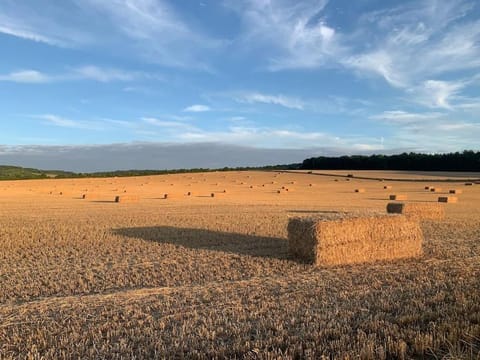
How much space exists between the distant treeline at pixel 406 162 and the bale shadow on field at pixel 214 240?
6880 cm

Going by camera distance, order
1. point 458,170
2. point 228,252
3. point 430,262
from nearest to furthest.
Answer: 1. point 430,262
2. point 228,252
3. point 458,170

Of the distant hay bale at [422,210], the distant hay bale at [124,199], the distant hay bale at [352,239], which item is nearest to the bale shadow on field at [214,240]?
the distant hay bale at [352,239]

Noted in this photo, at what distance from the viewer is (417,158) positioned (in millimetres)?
84625

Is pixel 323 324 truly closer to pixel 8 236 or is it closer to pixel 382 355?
pixel 382 355

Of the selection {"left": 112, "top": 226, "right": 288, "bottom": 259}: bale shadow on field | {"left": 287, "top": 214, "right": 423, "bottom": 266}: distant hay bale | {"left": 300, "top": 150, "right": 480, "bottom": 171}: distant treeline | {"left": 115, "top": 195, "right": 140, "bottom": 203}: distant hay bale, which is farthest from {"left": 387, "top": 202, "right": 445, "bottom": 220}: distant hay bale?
{"left": 300, "top": 150, "right": 480, "bottom": 171}: distant treeline

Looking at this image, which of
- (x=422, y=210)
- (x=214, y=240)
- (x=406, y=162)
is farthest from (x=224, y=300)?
(x=406, y=162)

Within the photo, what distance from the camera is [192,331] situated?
5.91 metres

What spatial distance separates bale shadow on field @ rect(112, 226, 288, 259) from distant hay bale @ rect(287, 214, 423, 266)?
0.75m

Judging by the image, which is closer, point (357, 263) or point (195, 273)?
point (195, 273)

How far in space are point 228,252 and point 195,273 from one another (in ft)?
8.38

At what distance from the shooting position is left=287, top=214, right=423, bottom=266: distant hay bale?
11516mm

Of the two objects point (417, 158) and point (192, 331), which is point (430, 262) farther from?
point (417, 158)

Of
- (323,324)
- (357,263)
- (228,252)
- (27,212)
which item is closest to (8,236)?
(228,252)

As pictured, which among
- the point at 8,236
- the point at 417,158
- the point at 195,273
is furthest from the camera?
the point at 417,158
